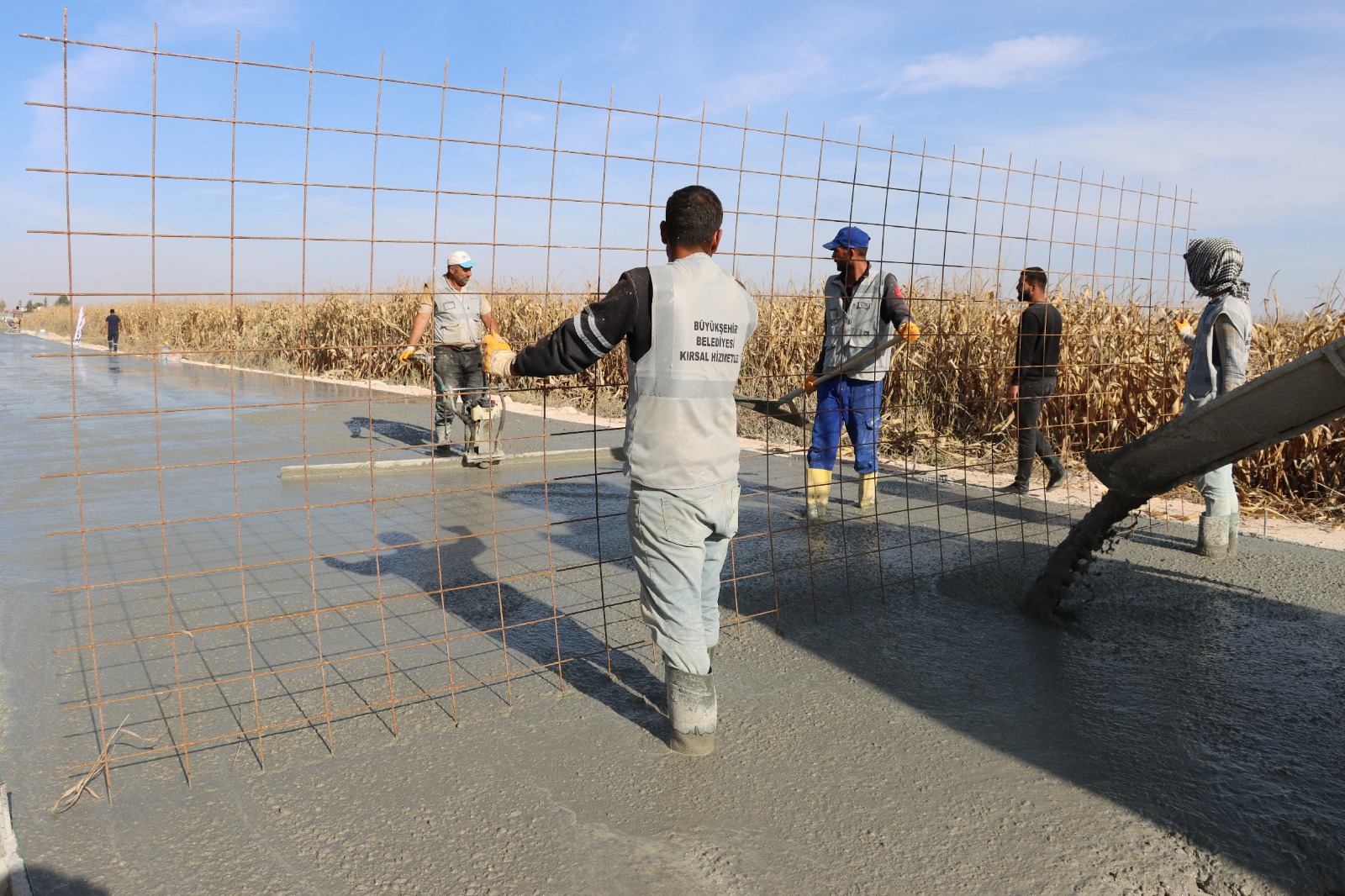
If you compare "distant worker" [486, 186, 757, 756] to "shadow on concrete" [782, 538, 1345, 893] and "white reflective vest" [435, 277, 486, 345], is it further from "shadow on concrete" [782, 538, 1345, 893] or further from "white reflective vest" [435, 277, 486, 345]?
"white reflective vest" [435, 277, 486, 345]

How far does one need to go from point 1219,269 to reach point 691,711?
434cm

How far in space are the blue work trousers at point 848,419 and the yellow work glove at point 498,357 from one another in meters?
3.65

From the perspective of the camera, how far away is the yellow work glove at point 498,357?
3.49 m

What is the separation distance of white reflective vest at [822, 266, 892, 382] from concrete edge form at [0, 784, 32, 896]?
5169 mm

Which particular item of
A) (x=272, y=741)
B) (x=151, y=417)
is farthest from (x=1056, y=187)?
(x=151, y=417)

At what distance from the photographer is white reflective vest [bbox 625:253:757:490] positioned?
3.31 meters

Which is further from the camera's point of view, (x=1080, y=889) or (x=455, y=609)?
(x=455, y=609)

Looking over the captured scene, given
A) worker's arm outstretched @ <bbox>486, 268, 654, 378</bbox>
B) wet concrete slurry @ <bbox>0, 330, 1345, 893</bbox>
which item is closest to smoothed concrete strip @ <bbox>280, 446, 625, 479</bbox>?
wet concrete slurry @ <bbox>0, 330, 1345, 893</bbox>

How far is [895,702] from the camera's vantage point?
4016 mm

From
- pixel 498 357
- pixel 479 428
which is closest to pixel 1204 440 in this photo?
pixel 498 357

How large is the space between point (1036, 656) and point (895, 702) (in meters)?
0.96

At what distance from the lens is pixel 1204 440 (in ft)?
14.2

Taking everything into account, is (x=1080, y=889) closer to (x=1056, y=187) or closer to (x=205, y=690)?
(x=205, y=690)

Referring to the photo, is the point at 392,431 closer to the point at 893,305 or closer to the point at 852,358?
the point at 852,358
